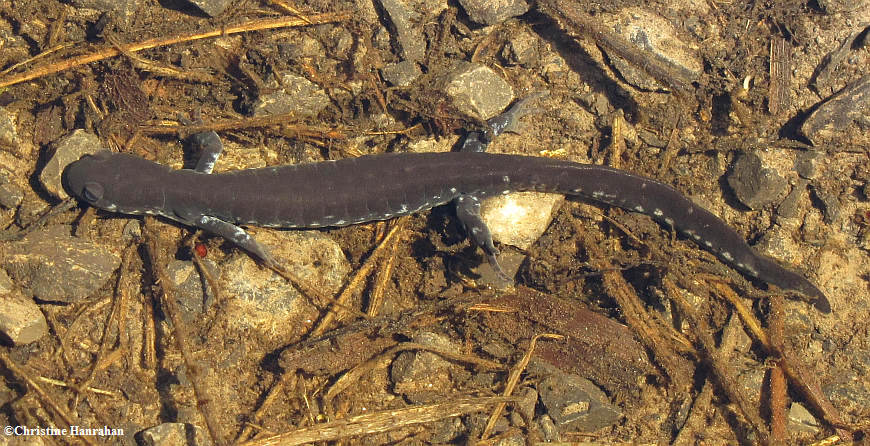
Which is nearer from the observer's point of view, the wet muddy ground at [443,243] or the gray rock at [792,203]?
the wet muddy ground at [443,243]

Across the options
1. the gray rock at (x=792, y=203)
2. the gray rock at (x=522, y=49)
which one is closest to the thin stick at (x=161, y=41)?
the gray rock at (x=522, y=49)

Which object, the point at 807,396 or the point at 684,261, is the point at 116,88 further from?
the point at 807,396

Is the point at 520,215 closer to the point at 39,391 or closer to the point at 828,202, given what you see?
the point at 828,202

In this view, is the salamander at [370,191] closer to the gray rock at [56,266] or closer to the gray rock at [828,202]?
the gray rock at [56,266]

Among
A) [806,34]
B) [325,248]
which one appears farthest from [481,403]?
[806,34]

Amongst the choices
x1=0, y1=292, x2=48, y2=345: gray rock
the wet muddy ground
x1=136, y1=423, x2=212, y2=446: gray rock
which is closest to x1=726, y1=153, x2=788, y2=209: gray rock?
the wet muddy ground
